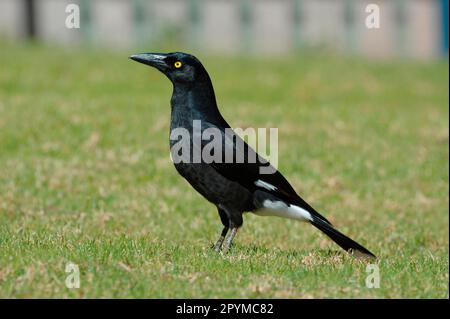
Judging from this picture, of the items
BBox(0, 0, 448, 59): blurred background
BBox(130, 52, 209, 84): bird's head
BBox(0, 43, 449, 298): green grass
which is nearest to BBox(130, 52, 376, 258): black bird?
BBox(130, 52, 209, 84): bird's head

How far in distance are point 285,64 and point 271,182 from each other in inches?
535

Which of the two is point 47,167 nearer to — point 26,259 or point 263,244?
point 263,244

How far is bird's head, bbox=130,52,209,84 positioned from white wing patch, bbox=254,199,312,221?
1.26 meters

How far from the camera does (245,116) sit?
15.4 meters

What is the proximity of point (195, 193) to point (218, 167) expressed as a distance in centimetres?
441

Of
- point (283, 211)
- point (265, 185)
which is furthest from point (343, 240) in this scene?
point (265, 185)

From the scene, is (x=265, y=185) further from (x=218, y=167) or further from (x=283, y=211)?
(x=218, y=167)

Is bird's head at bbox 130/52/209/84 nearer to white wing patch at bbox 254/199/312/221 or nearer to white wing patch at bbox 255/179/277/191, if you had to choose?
white wing patch at bbox 255/179/277/191

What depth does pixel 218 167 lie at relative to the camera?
775 cm

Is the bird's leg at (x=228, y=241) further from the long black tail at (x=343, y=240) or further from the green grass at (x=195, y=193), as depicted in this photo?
the long black tail at (x=343, y=240)

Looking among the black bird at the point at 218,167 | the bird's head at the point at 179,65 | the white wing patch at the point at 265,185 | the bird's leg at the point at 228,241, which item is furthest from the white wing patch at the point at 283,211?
the bird's head at the point at 179,65

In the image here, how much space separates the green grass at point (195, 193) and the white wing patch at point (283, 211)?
12.8 inches

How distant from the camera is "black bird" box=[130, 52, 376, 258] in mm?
7738
